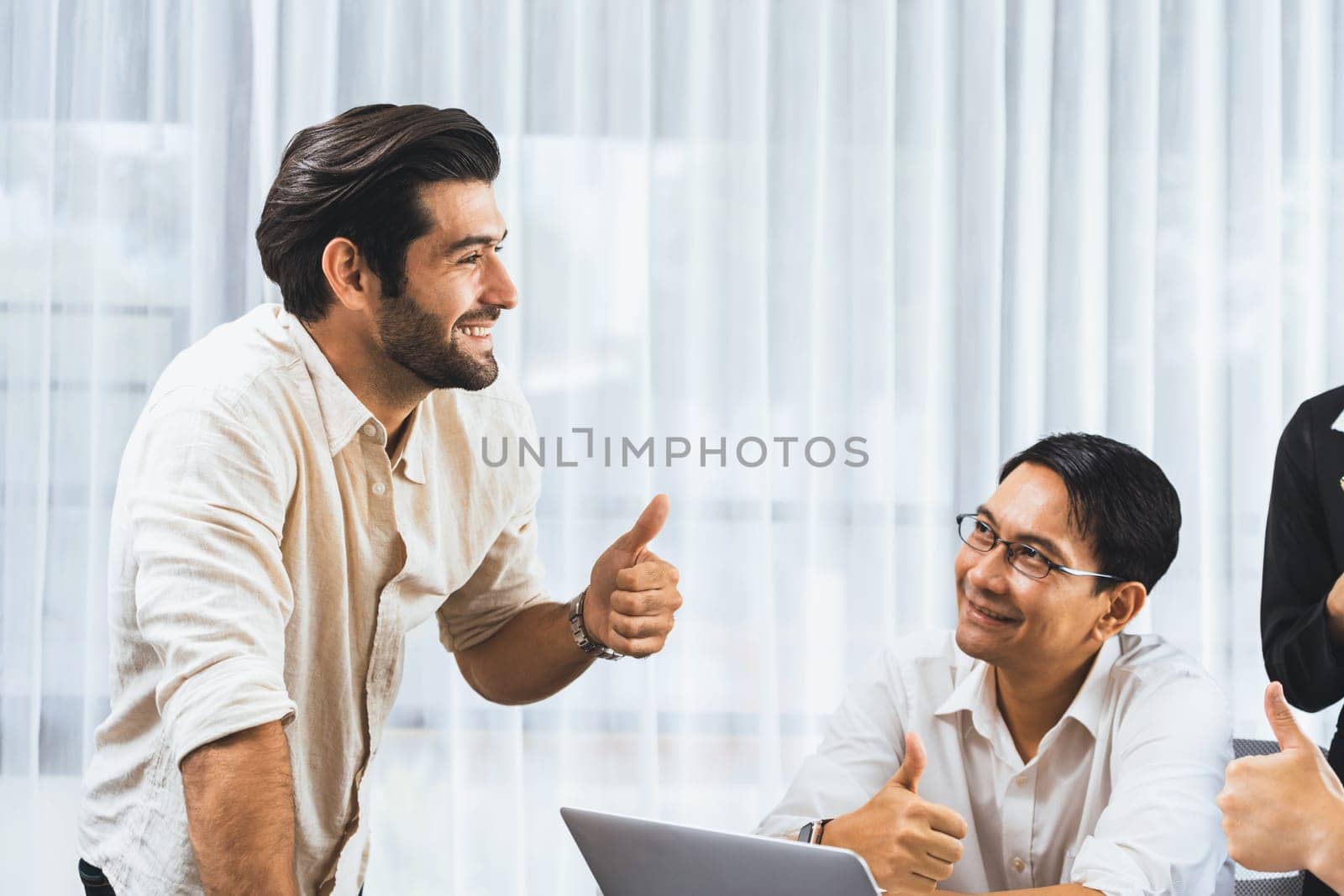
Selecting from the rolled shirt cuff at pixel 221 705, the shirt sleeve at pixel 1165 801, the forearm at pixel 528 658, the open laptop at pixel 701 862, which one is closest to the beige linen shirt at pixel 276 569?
the rolled shirt cuff at pixel 221 705

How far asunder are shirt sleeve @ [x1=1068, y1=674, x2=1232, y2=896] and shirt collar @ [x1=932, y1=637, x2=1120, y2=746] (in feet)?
0.16

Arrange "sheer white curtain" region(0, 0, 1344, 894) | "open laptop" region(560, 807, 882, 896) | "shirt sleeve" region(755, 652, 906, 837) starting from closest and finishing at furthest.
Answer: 1. "open laptop" region(560, 807, 882, 896)
2. "shirt sleeve" region(755, 652, 906, 837)
3. "sheer white curtain" region(0, 0, 1344, 894)

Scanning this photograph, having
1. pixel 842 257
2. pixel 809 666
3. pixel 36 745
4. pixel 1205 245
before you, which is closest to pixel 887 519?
pixel 809 666

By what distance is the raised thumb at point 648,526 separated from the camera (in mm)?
1485

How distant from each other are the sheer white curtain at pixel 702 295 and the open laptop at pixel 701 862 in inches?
54.5

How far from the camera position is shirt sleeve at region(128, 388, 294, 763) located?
1.10 meters

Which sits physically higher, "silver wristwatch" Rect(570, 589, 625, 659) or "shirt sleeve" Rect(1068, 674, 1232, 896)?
"silver wristwatch" Rect(570, 589, 625, 659)

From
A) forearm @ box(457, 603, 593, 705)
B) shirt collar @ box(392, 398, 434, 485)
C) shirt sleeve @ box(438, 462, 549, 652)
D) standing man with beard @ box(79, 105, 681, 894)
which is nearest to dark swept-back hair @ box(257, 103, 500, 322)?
standing man with beard @ box(79, 105, 681, 894)

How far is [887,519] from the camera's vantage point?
2604 millimetres

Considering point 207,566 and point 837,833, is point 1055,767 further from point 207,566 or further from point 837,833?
point 207,566

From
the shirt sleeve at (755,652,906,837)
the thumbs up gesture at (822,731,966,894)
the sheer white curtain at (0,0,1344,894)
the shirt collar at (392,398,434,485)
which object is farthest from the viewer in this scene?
the sheer white curtain at (0,0,1344,894)

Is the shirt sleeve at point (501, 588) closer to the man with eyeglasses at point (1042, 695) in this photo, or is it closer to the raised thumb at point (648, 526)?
the raised thumb at point (648, 526)

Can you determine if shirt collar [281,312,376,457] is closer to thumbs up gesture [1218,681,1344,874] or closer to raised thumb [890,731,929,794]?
raised thumb [890,731,929,794]

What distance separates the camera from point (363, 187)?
1365 mm
